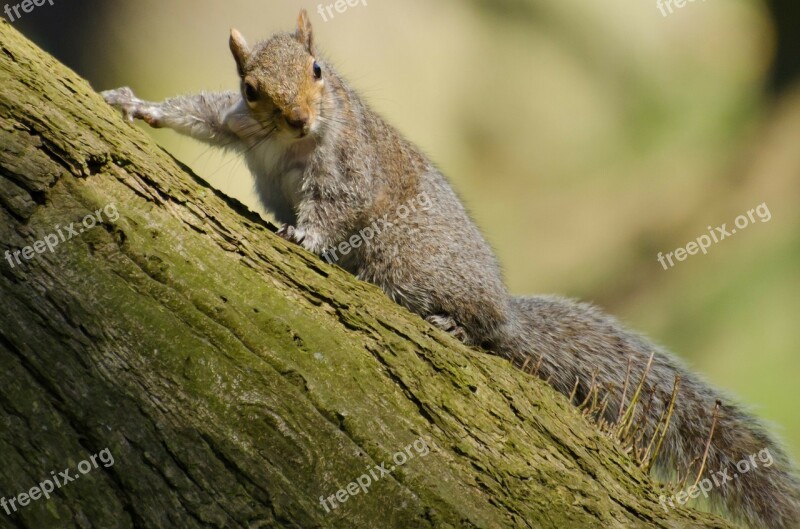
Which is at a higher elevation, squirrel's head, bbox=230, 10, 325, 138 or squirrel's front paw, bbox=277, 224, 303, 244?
squirrel's head, bbox=230, 10, 325, 138

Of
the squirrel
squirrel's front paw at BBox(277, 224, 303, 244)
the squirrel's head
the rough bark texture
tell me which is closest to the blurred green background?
the squirrel

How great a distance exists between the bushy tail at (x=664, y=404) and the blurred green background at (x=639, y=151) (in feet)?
7.77

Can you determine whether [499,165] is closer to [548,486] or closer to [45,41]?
[45,41]

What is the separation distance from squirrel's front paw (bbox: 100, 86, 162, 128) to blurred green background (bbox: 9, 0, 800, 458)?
269 centimetres

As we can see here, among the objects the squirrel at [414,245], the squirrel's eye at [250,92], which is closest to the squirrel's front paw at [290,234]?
the squirrel at [414,245]

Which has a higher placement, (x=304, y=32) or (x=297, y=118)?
(x=304, y=32)

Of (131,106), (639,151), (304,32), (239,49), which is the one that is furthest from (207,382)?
(639,151)

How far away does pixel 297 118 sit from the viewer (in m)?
3.07

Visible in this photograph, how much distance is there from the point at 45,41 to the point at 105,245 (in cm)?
375

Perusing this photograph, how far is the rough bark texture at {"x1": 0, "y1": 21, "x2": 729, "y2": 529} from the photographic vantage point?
6.23 feet

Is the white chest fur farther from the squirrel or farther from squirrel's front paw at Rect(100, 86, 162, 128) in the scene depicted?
squirrel's front paw at Rect(100, 86, 162, 128)

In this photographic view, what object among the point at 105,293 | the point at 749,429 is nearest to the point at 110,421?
the point at 105,293

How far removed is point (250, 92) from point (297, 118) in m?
0.23

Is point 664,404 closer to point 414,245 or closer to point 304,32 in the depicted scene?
point 414,245
